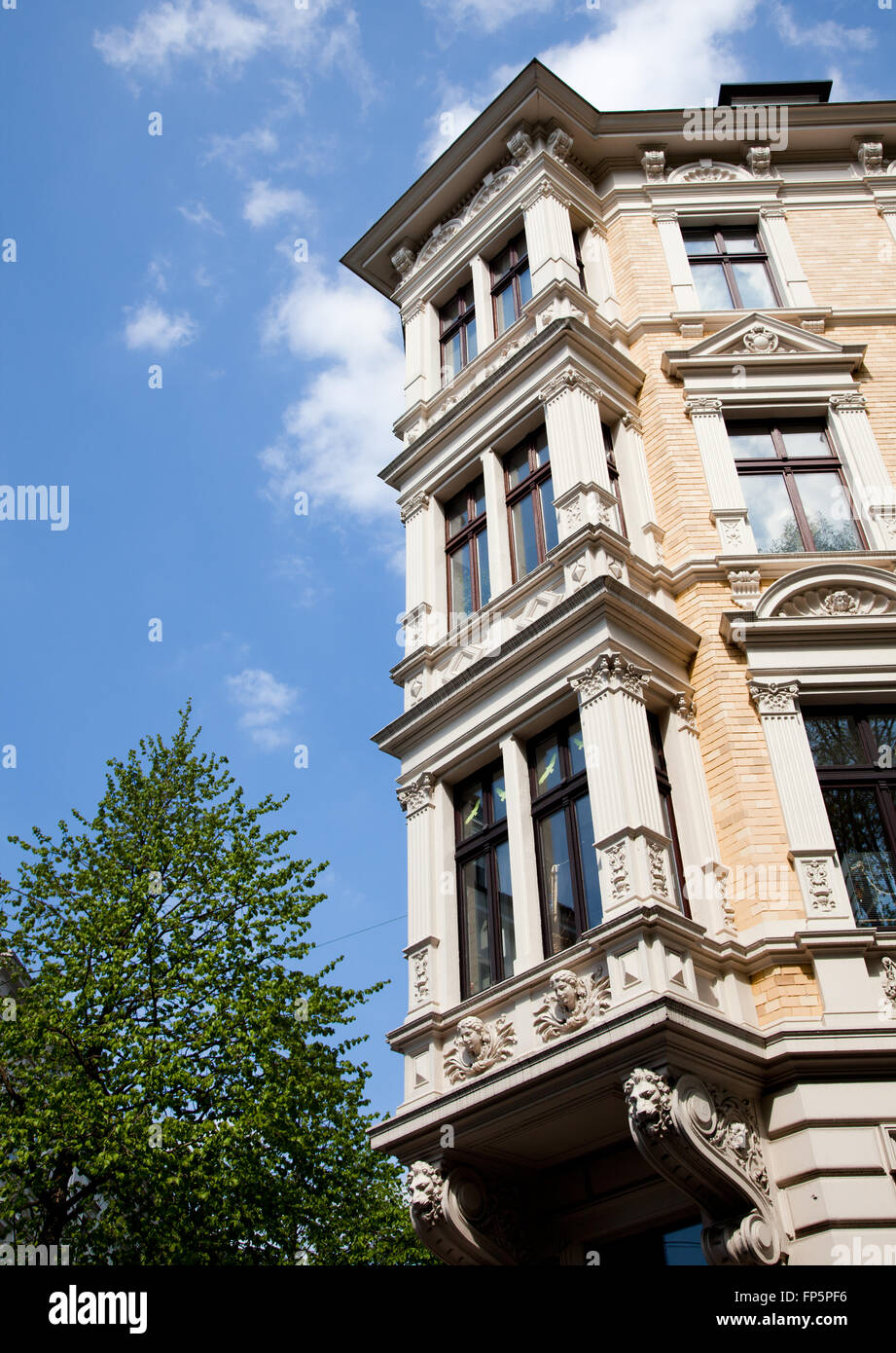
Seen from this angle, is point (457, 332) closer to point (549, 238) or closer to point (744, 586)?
point (549, 238)

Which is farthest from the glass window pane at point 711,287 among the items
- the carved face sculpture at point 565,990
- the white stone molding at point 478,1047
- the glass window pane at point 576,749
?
the white stone molding at point 478,1047

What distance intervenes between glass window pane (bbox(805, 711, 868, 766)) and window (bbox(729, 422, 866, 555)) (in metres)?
2.44

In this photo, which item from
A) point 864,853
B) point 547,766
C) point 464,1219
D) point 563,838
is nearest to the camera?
point 464,1219

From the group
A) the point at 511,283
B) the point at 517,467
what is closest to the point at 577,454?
the point at 517,467

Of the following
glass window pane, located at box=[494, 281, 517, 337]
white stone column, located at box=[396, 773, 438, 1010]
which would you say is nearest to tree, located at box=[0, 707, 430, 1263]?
white stone column, located at box=[396, 773, 438, 1010]

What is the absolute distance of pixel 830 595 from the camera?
1354cm

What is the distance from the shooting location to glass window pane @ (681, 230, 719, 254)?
60.8 feet

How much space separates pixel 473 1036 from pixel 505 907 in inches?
64.4

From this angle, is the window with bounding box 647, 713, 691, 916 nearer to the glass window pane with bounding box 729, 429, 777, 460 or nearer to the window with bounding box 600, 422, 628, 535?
the window with bounding box 600, 422, 628, 535

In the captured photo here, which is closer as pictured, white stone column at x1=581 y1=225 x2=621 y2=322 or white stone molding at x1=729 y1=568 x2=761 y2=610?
white stone molding at x1=729 y1=568 x2=761 y2=610

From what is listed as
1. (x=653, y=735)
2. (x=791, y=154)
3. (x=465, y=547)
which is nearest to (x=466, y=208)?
(x=791, y=154)

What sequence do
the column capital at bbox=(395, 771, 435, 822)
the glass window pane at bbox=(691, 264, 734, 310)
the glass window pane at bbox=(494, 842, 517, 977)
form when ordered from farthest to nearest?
the glass window pane at bbox=(691, 264, 734, 310), the column capital at bbox=(395, 771, 435, 822), the glass window pane at bbox=(494, 842, 517, 977)

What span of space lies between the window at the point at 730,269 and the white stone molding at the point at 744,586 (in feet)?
18.3
